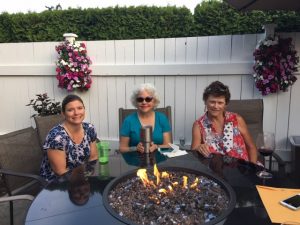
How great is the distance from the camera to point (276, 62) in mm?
3166

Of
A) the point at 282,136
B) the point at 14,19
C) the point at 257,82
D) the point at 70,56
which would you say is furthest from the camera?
the point at 14,19

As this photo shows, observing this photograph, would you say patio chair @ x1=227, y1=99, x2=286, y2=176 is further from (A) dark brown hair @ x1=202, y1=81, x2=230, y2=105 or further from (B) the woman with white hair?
(B) the woman with white hair

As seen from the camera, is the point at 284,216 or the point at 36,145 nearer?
the point at 284,216

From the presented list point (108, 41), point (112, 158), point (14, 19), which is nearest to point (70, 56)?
point (108, 41)

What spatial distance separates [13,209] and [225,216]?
161 cm

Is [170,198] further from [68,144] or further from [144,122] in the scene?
[144,122]

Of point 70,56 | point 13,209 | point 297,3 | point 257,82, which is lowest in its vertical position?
point 13,209

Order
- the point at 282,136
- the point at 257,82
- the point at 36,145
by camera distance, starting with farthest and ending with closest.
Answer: the point at 282,136
the point at 257,82
the point at 36,145

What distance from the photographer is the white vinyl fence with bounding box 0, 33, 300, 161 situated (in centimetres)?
353

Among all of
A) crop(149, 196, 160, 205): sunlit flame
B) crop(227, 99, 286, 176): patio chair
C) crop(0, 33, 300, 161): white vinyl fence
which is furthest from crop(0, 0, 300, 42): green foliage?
crop(149, 196, 160, 205): sunlit flame

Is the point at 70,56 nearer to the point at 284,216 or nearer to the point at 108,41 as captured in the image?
the point at 108,41

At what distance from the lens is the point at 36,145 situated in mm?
2609

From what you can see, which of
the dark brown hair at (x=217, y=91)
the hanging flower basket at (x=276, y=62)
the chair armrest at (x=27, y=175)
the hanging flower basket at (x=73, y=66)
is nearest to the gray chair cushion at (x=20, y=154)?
the chair armrest at (x=27, y=175)

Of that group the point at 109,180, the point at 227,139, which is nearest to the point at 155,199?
the point at 109,180
